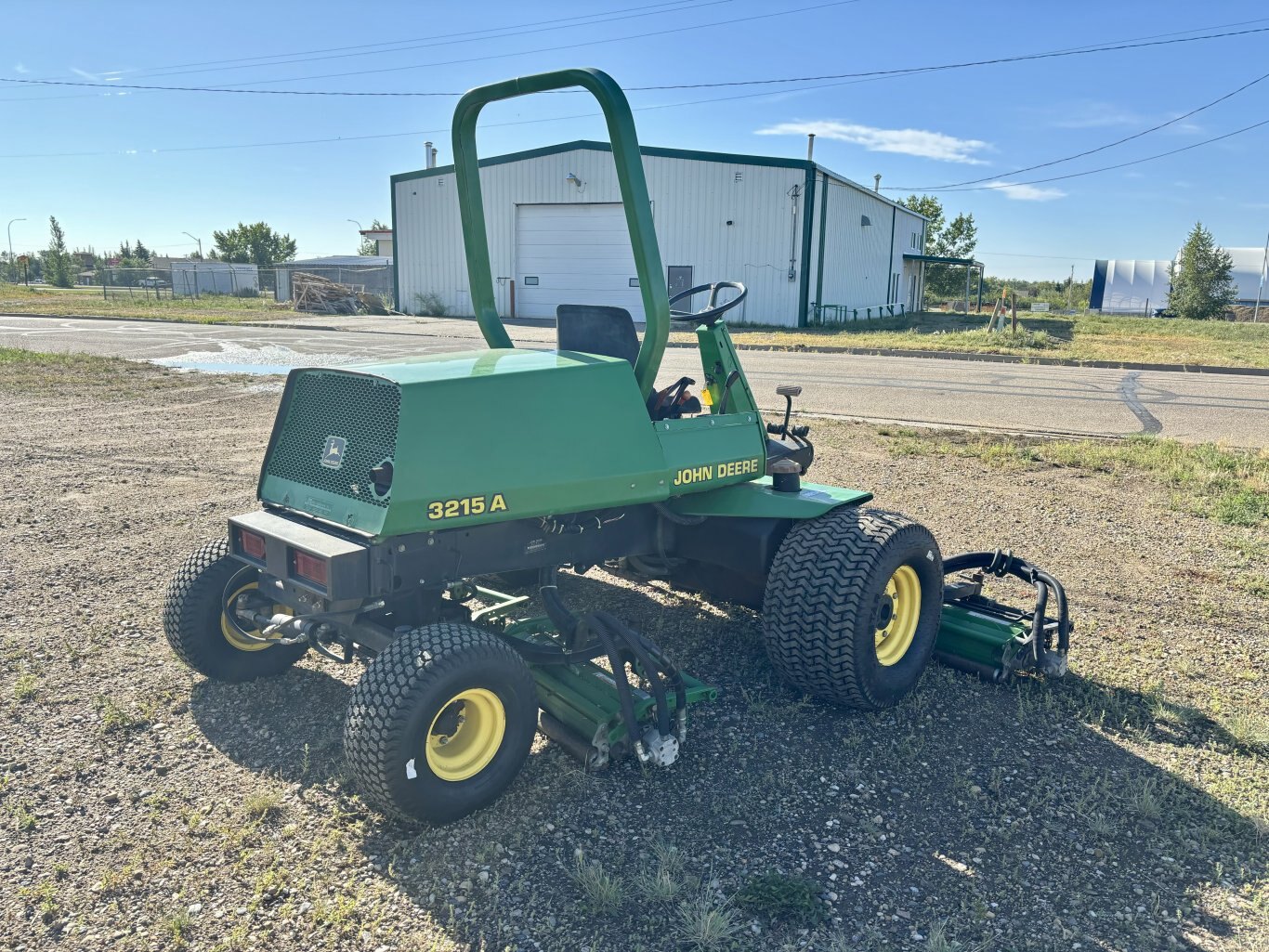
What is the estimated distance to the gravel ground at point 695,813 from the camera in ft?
8.98

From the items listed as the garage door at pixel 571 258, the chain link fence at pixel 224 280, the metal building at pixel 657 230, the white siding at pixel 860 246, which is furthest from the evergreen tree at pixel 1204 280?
the chain link fence at pixel 224 280

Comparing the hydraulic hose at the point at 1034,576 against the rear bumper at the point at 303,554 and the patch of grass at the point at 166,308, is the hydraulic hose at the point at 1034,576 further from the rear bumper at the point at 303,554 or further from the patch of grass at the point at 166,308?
the patch of grass at the point at 166,308

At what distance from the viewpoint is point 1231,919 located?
9.21 feet

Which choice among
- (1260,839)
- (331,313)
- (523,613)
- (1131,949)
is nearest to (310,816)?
(523,613)

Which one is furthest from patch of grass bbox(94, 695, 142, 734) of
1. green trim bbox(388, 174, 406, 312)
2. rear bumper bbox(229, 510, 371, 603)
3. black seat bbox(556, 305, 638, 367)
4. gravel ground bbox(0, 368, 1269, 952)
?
green trim bbox(388, 174, 406, 312)

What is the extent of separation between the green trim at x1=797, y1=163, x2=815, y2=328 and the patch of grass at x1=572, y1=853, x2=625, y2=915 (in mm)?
25488

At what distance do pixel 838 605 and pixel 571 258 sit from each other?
26514 mm

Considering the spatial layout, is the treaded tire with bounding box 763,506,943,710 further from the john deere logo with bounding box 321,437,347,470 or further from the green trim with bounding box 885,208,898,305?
the green trim with bounding box 885,208,898,305

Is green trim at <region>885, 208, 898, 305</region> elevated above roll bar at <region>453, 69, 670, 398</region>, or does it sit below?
above

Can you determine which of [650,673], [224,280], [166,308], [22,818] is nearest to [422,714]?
[650,673]

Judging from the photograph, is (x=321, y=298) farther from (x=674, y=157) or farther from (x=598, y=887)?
(x=598, y=887)

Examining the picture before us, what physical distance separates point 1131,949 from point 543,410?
8.10 feet

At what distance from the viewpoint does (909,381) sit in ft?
48.2

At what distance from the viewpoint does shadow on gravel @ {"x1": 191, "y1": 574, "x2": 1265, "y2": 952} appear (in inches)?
109
